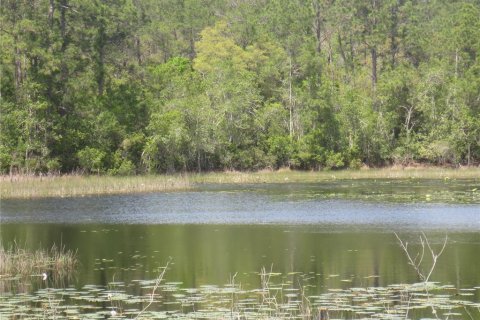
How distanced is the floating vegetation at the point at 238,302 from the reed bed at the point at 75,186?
29.1 m

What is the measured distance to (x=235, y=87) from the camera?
7375 centimetres

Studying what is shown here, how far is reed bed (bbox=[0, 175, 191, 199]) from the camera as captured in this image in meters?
48.2

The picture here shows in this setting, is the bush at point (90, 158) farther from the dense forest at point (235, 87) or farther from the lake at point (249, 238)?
the lake at point (249, 238)

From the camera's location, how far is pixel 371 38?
8544 centimetres

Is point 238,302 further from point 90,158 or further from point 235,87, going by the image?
point 235,87

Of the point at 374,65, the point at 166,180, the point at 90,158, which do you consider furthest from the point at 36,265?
the point at 374,65

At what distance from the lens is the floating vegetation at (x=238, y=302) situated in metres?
15.8

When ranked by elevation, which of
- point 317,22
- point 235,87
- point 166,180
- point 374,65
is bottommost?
point 166,180

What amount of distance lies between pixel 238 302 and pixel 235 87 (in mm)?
57248

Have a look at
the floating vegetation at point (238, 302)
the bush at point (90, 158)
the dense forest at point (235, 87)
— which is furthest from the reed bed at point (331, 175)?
the floating vegetation at point (238, 302)

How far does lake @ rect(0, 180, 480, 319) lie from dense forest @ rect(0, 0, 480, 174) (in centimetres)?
1502

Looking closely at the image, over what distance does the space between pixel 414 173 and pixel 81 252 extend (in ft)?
148

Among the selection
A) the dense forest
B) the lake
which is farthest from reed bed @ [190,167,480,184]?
the lake

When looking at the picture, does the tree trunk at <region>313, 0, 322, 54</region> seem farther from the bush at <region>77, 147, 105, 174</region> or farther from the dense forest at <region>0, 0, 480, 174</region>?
the bush at <region>77, 147, 105, 174</region>
